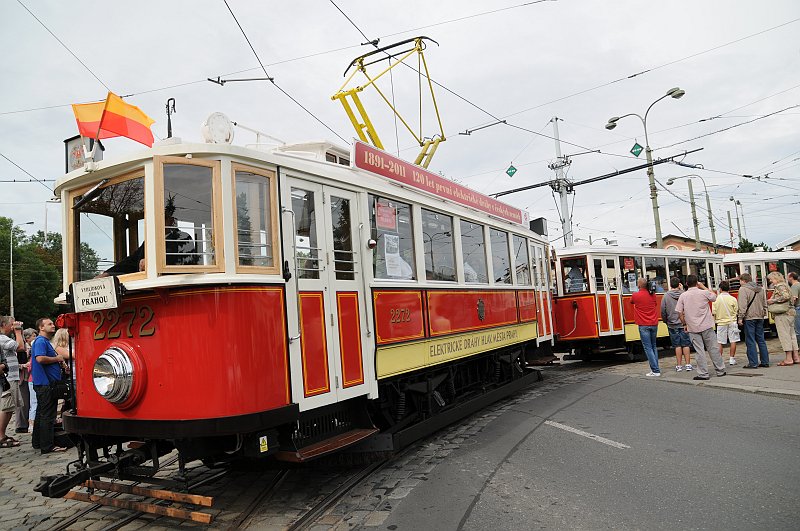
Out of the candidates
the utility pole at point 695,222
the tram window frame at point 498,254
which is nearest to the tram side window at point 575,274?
the tram window frame at point 498,254

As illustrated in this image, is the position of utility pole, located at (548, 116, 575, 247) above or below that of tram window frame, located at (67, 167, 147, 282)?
above

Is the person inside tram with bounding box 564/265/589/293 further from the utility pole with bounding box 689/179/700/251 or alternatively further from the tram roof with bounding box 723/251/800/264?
the utility pole with bounding box 689/179/700/251

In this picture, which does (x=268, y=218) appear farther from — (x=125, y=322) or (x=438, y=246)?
(x=438, y=246)

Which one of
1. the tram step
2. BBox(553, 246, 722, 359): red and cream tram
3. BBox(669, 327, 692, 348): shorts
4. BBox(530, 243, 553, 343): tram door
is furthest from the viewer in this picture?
BBox(553, 246, 722, 359): red and cream tram

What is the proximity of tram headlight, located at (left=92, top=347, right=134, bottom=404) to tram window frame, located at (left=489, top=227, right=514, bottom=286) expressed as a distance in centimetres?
562

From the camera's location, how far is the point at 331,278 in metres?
5.20

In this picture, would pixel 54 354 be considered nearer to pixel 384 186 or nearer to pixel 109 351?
pixel 109 351

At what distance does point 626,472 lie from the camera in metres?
5.04

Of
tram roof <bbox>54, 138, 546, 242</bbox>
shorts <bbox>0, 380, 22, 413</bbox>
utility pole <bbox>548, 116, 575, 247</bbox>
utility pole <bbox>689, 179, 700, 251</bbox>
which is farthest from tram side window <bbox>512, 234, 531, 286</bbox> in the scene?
utility pole <bbox>689, 179, 700, 251</bbox>

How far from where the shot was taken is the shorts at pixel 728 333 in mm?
11031

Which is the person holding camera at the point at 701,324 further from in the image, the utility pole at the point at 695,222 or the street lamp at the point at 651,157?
the utility pole at the point at 695,222

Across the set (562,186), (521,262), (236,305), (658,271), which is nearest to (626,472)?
(236,305)

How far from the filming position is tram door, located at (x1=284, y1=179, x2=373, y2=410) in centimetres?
473

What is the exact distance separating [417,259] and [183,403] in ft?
10.6
